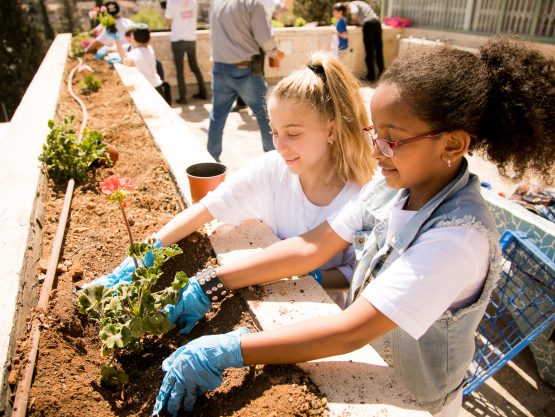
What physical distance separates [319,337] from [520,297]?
2.04m

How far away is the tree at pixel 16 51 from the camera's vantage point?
1240cm

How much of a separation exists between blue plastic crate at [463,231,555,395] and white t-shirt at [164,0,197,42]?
662cm

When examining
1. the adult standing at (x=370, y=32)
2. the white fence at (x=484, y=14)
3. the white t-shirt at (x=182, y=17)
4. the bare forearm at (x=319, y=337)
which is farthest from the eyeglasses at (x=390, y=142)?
the adult standing at (x=370, y=32)

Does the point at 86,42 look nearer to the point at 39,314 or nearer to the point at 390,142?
the point at 39,314

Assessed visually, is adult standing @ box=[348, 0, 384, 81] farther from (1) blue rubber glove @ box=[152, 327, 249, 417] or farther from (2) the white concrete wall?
(1) blue rubber glove @ box=[152, 327, 249, 417]

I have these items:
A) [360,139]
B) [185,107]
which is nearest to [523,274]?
[360,139]

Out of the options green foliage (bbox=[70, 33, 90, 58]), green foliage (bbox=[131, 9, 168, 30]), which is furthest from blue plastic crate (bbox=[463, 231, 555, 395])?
green foliage (bbox=[131, 9, 168, 30])

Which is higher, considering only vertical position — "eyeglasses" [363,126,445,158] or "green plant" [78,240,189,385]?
"eyeglasses" [363,126,445,158]

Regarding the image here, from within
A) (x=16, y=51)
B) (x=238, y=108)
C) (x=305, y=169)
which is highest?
(x=305, y=169)

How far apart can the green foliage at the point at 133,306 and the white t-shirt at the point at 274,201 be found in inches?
21.8

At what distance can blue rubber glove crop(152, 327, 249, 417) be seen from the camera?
1.35 m

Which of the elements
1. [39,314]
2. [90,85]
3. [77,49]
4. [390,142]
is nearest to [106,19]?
[77,49]

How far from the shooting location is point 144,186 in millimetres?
2855

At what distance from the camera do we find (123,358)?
64.7 inches
